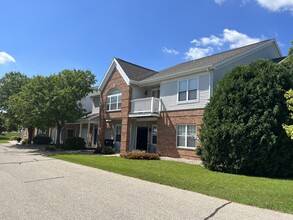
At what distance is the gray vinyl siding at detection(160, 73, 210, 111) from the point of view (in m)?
18.7

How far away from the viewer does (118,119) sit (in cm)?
2583

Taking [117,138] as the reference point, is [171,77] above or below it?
above

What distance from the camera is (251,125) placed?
1301 centimetres

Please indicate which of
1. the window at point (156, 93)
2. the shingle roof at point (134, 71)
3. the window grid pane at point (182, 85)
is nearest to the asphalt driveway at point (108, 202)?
the window grid pane at point (182, 85)

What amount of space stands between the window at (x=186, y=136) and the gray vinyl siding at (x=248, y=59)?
11.6 ft

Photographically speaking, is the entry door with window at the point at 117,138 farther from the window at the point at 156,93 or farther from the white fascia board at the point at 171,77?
the white fascia board at the point at 171,77

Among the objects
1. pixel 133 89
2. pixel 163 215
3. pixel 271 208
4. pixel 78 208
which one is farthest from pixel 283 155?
pixel 133 89

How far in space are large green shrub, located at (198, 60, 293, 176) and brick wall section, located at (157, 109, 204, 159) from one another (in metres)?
4.48

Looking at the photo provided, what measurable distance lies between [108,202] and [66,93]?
18.6m

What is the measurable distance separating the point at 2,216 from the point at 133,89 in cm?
1916

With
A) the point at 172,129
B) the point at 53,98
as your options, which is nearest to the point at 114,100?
the point at 53,98

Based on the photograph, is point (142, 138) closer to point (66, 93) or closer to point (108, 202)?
point (66, 93)

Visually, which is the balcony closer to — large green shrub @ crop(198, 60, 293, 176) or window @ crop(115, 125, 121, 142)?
window @ crop(115, 125, 121, 142)

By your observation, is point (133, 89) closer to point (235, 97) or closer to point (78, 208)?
point (235, 97)
